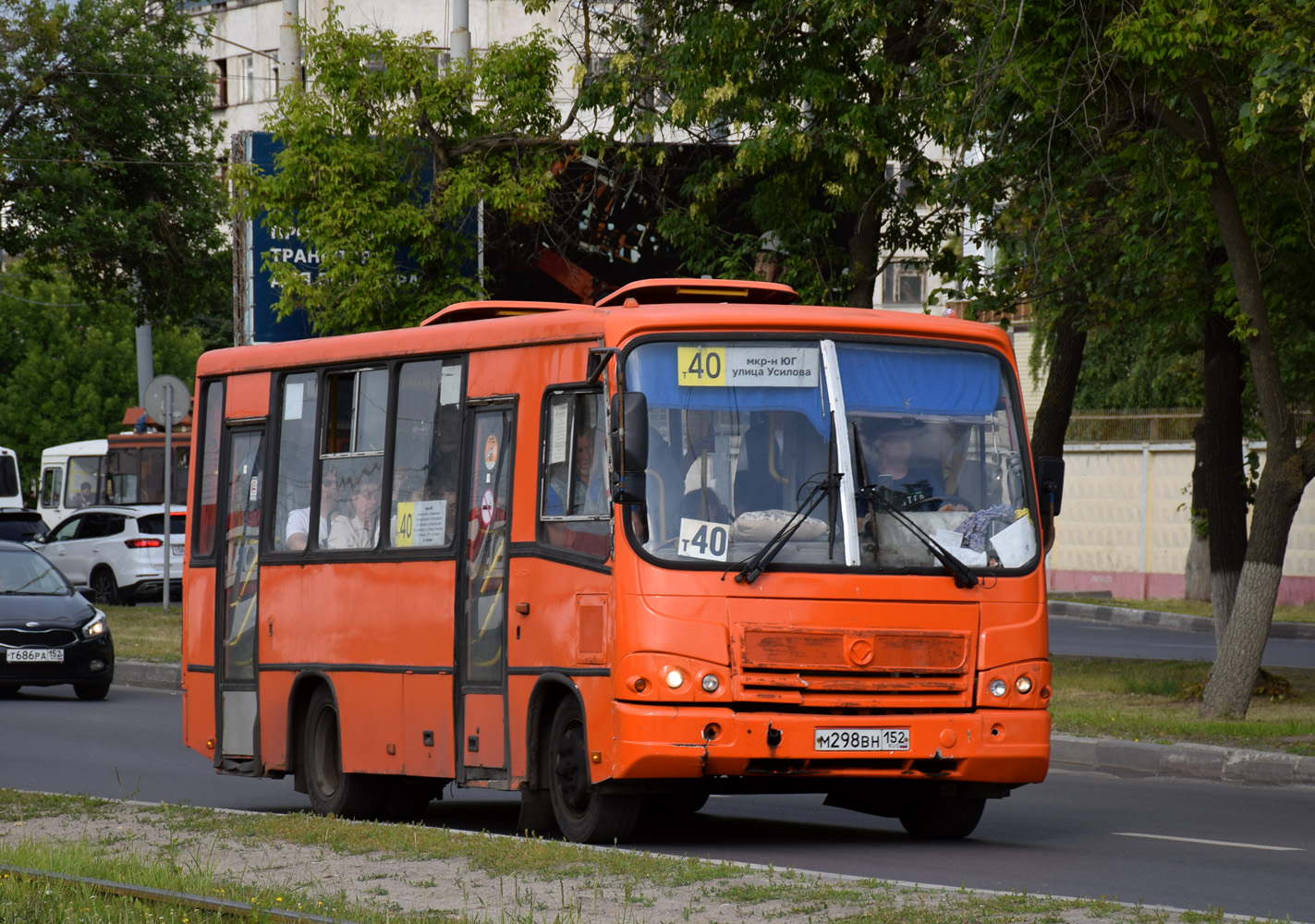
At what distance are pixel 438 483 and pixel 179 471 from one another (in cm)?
3763

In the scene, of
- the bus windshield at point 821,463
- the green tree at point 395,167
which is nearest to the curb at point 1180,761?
the bus windshield at point 821,463

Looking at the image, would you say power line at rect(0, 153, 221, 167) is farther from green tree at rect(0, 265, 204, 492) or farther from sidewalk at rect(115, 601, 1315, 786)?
green tree at rect(0, 265, 204, 492)

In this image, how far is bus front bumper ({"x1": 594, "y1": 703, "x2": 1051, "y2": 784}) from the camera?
30.9 ft

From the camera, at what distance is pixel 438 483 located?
11336 millimetres

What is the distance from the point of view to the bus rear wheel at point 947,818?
1072cm

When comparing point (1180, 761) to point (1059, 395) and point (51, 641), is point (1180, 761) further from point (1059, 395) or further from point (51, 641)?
point (51, 641)

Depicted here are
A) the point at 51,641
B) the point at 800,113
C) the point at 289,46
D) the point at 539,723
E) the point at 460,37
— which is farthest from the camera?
the point at 289,46

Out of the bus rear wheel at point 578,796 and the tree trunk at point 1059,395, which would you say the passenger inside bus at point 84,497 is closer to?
the tree trunk at point 1059,395

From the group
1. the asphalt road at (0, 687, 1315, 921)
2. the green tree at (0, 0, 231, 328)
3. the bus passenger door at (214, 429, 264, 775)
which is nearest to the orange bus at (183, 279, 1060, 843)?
the asphalt road at (0, 687, 1315, 921)

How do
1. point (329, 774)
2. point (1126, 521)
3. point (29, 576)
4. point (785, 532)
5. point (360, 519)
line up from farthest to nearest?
1. point (1126, 521)
2. point (29, 576)
3. point (329, 774)
4. point (360, 519)
5. point (785, 532)

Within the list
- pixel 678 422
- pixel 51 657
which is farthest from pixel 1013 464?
pixel 51 657

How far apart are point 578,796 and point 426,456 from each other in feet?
7.81

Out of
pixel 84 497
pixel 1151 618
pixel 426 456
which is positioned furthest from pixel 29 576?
pixel 84 497

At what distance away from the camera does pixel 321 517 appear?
12281mm
